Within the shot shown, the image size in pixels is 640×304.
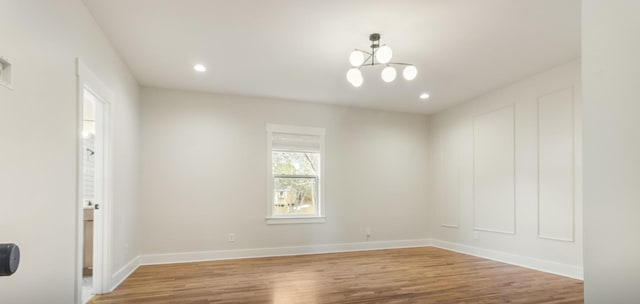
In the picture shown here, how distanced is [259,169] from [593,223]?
5.07 meters

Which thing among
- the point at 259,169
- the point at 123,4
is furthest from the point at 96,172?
the point at 259,169

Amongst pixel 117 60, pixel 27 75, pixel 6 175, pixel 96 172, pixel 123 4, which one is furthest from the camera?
pixel 117 60

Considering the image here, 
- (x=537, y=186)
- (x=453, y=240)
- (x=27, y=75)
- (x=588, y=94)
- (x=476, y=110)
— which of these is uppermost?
(x=476, y=110)

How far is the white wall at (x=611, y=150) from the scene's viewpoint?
80 cm

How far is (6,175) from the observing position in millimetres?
1745

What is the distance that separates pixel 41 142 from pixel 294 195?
4103mm

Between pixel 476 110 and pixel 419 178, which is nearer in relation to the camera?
pixel 476 110

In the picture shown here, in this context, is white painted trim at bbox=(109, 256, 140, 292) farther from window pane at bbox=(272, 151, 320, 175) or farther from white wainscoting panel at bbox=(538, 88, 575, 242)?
white wainscoting panel at bbox=(538, 88, 575, 242)

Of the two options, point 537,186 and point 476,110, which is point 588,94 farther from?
point 476,110

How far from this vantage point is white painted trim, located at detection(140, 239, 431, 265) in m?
5.07

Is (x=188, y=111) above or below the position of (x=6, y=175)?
above

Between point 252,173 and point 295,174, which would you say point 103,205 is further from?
point 295,174

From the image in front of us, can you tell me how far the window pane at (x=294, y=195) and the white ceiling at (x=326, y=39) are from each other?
5.25ft

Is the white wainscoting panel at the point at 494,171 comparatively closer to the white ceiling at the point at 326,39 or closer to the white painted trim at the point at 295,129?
the white ceiling at the point at 326,39
